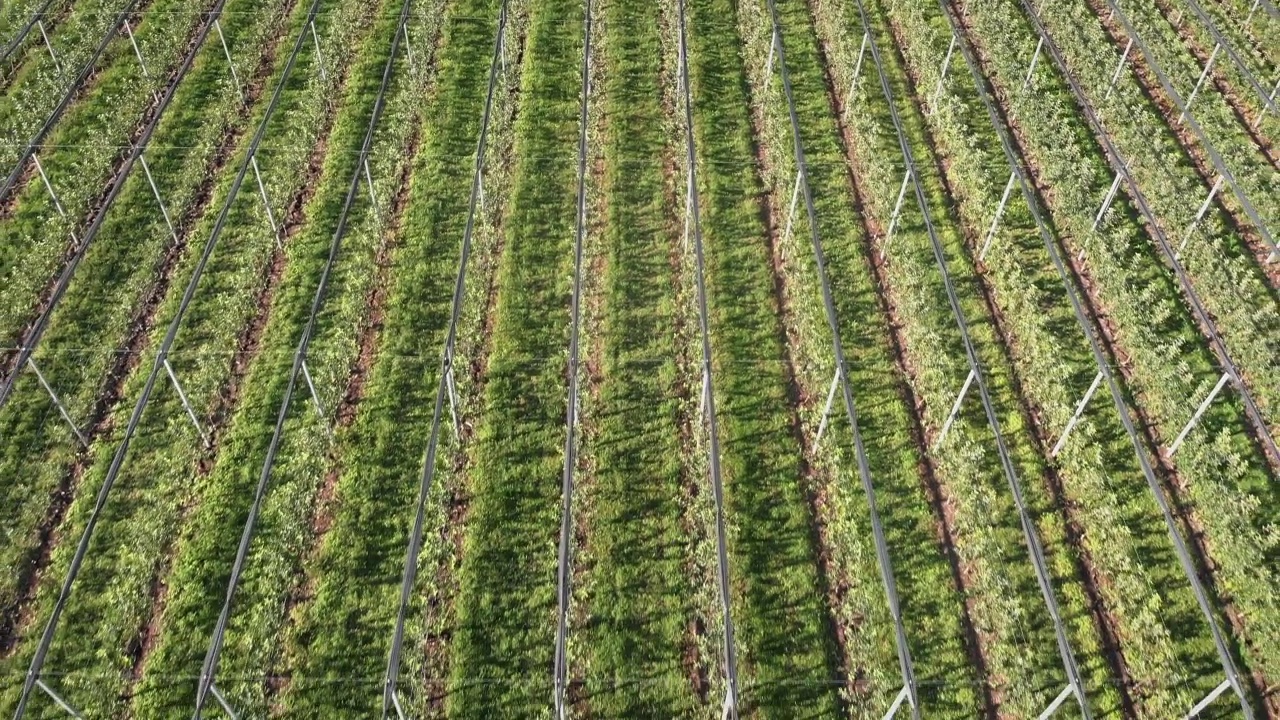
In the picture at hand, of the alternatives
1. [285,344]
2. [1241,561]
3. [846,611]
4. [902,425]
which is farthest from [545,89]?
[1241,561]

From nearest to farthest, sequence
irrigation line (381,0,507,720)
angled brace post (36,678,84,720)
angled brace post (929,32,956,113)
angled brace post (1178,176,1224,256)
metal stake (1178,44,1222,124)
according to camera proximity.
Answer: irrigation line (381,0,507,720) < angled brace post (36,678,84,720) < angled brace post (1178,176,1224,256) < metal stake (1178,44,1222,124) < angled brace post (929,32,956,113)

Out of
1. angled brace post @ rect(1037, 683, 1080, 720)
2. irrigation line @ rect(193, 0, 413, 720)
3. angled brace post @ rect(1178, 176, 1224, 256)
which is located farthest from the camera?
angled brace post @ rect(1178, 176, 1224, 256)

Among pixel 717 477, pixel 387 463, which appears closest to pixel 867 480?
pixel 717 477

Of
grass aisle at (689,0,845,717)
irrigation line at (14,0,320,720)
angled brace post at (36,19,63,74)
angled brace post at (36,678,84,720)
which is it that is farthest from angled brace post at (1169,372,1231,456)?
angled brace post at (36,19,63,74)

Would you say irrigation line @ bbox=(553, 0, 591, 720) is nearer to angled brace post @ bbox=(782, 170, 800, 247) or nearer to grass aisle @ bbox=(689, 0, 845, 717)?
grass aisle @ bbox=(689, 0, 845, 717)

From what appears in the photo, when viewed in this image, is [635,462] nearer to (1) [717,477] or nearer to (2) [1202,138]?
(1) [717,477]

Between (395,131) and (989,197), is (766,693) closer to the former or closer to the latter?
(989,197)

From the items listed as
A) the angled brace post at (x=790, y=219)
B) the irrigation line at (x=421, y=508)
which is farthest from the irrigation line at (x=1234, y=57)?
the irrigation line at (x=421, y=508)
